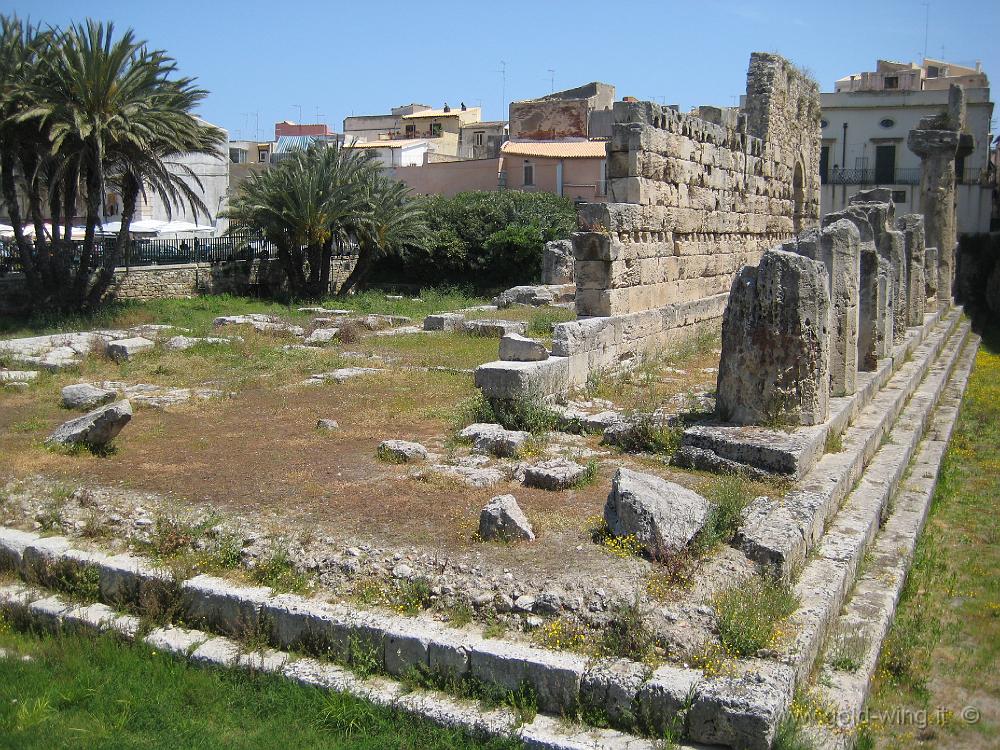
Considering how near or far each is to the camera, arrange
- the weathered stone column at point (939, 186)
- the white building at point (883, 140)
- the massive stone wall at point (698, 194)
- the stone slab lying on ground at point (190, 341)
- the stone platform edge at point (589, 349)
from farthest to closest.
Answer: the white building at point (883, 140)
the weathered stone column at point (939, 186)
the stone slab lying on ground at point (190, 341)
the massive stone wall at point (698, 194)
the stone platform edge at point (589, 349)

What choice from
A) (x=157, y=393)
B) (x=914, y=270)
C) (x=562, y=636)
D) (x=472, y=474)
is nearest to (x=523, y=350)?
(x=472, y=474)

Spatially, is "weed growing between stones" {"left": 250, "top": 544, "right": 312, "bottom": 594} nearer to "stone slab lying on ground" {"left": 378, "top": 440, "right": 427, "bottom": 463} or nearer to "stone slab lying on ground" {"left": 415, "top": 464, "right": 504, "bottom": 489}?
"stone slab lying on ground" {"left": 415, "top": 464, "right": 504, "bottom": 489}

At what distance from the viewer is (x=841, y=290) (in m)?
8.98

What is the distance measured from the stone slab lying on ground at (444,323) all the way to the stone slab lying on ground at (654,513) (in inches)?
490

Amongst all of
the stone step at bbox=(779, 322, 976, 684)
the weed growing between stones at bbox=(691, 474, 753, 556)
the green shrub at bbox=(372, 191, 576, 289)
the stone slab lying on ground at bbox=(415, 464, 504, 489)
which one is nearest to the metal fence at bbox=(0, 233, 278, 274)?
the green shrub at bbox=(372, 191, 576, 289)

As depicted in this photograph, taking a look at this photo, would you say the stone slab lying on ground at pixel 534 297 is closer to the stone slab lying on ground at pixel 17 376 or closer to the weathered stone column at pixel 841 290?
the stone slab lying on ground at pixel 17 376

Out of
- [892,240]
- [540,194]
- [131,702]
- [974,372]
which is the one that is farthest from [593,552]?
[540,194]

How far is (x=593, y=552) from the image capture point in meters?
5.66

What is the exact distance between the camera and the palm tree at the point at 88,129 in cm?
1761

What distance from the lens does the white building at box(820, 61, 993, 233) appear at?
4088 cm

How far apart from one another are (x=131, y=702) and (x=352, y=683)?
1141 millimetres

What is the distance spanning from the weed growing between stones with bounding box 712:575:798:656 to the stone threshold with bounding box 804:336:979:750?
0.37 meters

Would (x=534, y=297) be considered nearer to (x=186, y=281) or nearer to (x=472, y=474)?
(x=186, y=281)

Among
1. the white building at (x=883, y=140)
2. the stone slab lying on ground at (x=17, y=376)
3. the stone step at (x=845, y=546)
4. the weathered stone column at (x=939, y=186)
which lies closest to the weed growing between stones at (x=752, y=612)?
the stone step at (x=845, y=546)
